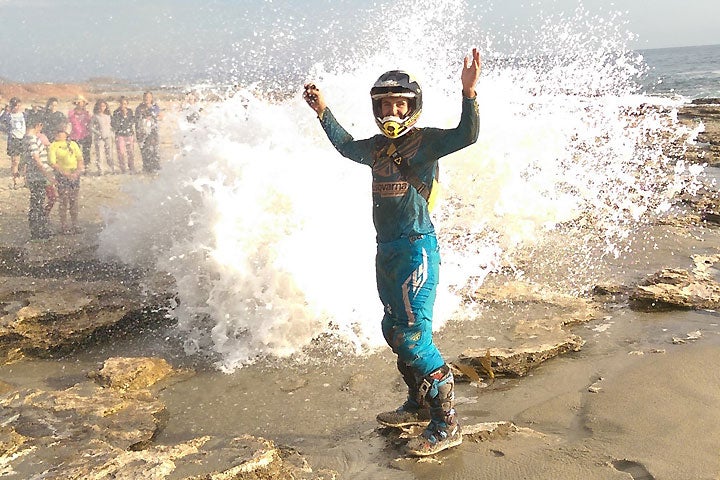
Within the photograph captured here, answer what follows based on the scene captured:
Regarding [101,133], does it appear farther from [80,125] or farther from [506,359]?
[506,359]

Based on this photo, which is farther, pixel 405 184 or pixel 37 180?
pixel 37 180

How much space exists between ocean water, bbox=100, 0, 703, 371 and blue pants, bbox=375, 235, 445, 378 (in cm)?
138

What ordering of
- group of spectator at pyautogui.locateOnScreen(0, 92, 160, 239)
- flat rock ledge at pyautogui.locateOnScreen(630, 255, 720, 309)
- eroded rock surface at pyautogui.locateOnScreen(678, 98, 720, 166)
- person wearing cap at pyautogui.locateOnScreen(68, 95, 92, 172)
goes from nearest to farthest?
flat rock ledge at pyautogui.locateOnScreen(630, 255, 720, 309) < group of spectator at pyautogui.locateOnScreen(0, 92, 160, 239) < person wearing cap at pyautogui.locateOnScreen(68, 95, 92, 172) < eroded rock surface at pyautogui.locateOnScreen(678, 98, 720, 166)

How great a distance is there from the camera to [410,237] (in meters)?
2.95

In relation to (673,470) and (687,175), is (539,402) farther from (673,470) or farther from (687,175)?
(687,175)

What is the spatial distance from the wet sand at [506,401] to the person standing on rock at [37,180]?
13.6 feet

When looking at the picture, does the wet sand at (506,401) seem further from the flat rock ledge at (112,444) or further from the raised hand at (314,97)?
the raised hand at (314,97)

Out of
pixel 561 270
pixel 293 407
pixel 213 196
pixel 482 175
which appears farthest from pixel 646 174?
pixel 293 407

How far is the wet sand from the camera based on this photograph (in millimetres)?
2652

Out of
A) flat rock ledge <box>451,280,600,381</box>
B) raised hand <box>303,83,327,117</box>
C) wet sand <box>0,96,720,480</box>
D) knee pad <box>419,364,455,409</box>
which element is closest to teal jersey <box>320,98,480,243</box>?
raised hand <box>303,83,327,117</box>

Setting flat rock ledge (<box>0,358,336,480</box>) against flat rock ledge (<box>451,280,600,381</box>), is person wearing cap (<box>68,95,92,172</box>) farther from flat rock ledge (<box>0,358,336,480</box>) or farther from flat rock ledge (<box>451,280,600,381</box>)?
flat rock ledge (<box>451,280,600,381</box>)

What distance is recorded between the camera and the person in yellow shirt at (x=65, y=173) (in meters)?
8.48

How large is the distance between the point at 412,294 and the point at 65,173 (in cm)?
726

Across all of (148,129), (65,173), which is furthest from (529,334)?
(148,129)
